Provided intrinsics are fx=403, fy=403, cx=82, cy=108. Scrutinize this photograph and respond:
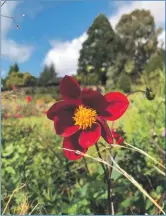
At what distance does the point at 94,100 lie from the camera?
0.47 metres

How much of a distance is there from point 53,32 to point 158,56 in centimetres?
577

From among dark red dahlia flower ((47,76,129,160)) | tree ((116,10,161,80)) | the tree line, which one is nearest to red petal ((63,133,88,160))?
dark red dahlia flower ((47,76,129,160))

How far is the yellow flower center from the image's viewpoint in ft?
1.52

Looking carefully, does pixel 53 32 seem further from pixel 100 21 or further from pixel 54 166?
pixel 54 166

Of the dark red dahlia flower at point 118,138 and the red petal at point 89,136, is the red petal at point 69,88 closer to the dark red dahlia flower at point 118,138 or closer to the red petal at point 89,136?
the red petal at point 89,136

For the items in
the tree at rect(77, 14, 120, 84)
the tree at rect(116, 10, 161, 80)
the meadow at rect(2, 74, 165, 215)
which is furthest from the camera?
the tree at rect(116, 10, 161, 80)

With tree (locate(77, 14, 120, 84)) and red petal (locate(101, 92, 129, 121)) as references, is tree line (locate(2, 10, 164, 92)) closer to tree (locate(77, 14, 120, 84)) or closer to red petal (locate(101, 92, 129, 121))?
tree (locate(77, 14, 120, 84))

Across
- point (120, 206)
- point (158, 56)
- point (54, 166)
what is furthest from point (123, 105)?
point (158, 56)

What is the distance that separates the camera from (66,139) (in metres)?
0.47

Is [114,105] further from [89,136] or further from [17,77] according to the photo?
[17,77]

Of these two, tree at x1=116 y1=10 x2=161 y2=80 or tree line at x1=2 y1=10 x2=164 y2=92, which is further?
tree at x1=116 y1=10 x2=161 y2=80

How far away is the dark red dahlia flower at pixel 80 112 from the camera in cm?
46

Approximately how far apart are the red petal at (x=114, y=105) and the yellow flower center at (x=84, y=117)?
2 centimetres

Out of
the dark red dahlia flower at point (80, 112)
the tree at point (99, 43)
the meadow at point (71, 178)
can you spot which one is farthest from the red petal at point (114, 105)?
the tree at point (99, 43)
